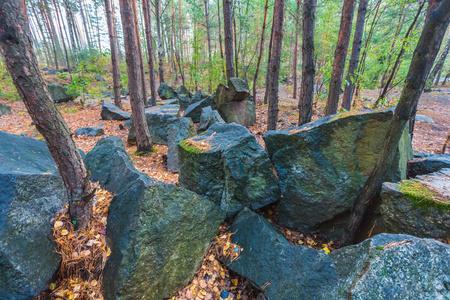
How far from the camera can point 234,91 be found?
25.3 ft

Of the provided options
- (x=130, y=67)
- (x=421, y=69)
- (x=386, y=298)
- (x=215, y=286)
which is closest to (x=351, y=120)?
(x=421, y=69)

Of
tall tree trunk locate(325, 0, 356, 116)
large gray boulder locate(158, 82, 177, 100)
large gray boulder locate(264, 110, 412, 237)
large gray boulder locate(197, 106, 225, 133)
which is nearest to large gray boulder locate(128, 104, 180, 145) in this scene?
large gray boulder locate(197, 106, 225, 133)

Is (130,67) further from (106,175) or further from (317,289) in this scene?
(317,289)

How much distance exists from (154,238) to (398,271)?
2.28m

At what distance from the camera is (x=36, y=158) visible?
3.03 m

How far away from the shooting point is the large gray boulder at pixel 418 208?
2186 mm

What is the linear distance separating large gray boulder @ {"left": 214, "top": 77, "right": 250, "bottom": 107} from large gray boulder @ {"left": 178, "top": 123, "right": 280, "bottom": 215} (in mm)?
4562

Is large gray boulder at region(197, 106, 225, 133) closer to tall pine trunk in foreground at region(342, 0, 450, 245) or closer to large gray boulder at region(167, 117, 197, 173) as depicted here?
large gray boulder at region(167, 117, 197, 173)

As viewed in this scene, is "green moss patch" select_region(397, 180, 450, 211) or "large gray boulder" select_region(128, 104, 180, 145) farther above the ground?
"green moss patch" select_region(397, 180, 450, 211)

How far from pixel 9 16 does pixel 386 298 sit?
3.75m

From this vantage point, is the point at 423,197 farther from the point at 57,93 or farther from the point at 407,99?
the point at 57,93

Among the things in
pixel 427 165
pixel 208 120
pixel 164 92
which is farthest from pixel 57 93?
pixel 427 165

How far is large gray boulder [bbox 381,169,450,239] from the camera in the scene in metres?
2.19

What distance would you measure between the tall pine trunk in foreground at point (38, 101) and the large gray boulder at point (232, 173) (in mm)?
1586
